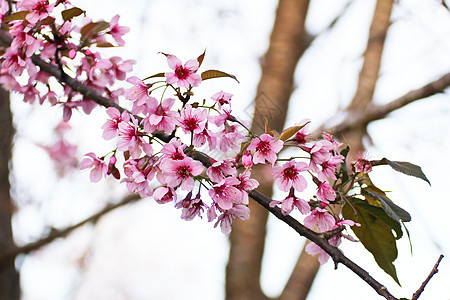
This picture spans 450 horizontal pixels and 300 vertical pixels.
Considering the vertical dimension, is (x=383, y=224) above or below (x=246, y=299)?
above

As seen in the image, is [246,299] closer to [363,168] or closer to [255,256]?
[255,256]

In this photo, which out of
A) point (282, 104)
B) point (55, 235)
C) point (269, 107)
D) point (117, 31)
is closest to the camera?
point (117, 31)

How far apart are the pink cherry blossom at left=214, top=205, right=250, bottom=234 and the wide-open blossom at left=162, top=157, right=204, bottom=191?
84 millimetres

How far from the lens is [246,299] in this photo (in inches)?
79.7

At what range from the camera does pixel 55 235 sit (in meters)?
2.06

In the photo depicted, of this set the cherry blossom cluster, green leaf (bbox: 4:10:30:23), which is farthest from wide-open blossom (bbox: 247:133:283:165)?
green leaf (bbox: 4:10:30:23)

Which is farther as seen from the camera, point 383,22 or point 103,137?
point 383,22

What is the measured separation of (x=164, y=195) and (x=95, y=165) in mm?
177

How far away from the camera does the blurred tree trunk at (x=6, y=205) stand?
6.64 ft

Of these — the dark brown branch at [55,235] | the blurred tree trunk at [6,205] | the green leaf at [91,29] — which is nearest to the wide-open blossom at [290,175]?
the green leaf at [91,29]

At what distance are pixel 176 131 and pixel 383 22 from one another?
2.22 m

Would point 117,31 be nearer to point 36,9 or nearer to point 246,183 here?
point 36,9

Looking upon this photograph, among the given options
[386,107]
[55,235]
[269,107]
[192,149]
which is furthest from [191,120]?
[55,235]

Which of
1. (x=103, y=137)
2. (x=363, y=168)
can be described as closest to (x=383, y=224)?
(x=363, y=168)
